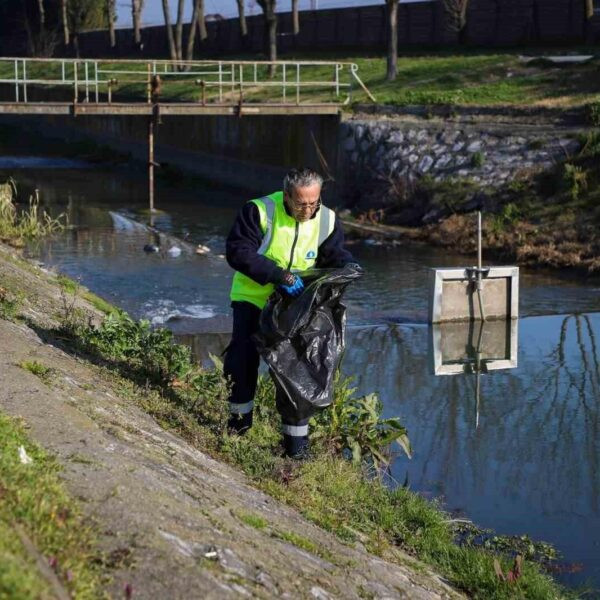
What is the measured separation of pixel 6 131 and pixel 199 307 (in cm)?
4059

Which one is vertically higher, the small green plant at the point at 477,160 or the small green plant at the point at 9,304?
the small green plant at the point at 9,304

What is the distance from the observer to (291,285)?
274 inches

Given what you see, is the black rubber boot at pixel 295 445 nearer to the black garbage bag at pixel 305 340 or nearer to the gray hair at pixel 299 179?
the black garbage bag at pixel 305 340

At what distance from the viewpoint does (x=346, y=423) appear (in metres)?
8.55

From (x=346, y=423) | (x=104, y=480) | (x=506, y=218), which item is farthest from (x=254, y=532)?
(x=506, y=218)

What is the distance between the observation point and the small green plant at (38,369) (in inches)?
279

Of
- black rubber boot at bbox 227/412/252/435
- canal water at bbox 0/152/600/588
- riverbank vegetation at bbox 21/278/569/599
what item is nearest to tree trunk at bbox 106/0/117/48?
canal water at bbox 0/152/600/588

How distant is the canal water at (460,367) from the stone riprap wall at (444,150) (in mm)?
2968

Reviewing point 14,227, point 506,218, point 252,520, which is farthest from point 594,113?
point 252,520

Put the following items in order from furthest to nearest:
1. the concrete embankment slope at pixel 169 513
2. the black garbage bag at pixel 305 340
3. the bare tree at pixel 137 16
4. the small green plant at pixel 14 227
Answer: the bare tree at pixel 137 16 → the small green plant at pixel 14 227 → the black garbage bag at pixel 305 340 → the concrete embankment slope at pixel 169 513

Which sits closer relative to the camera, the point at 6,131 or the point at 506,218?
the point at 506,218

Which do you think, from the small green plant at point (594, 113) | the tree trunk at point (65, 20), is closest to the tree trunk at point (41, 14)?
the tree trunk at point (65, 20)

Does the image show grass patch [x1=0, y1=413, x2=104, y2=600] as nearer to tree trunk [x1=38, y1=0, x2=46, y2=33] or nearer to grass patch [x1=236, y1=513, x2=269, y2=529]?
grass patch [x1=236, y1=513, x2=269, y2=529]

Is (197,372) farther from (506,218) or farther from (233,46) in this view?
(233,46)
